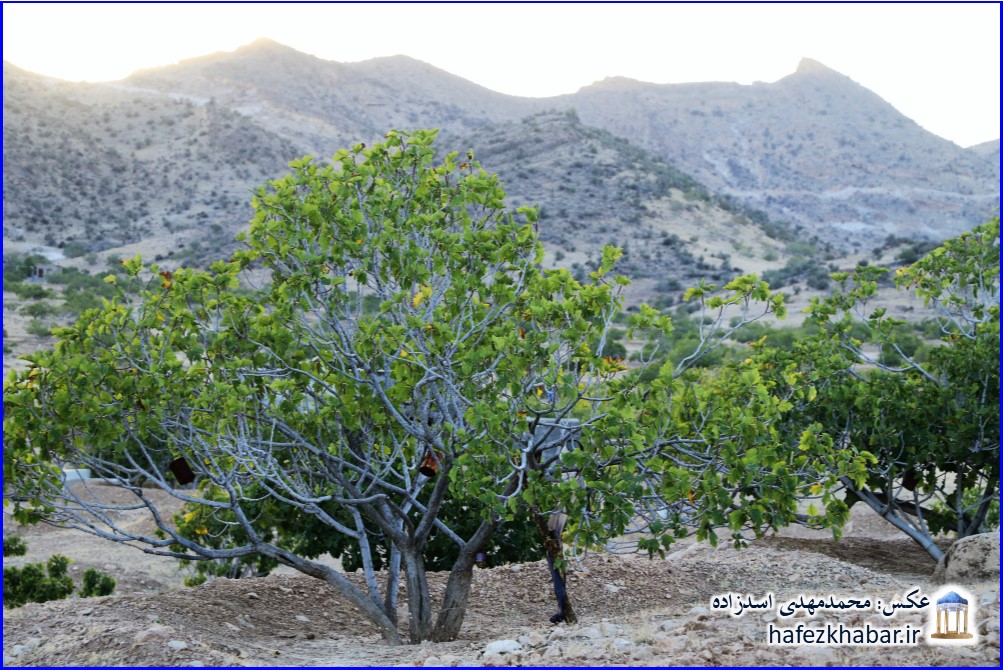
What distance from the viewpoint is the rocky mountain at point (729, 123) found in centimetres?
8806

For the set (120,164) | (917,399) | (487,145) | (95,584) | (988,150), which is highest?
(988,150)

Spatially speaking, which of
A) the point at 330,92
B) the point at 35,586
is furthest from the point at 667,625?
the point at 330,92

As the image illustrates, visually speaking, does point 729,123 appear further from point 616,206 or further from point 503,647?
point 503,647

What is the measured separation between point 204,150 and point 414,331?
6764 centimetres

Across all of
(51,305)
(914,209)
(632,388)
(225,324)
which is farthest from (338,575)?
(914,209)

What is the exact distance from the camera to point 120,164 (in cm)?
6538

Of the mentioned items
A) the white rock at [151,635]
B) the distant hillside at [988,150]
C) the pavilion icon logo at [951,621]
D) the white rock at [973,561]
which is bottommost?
the white rock at [973,561]

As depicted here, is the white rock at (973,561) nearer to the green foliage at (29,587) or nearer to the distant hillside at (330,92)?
the green foliage at (29,587)

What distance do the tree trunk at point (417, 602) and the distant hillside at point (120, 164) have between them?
50.3 m

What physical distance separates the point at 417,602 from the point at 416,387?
5.34 ft

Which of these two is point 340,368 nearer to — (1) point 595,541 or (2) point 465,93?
(1) point 595,541

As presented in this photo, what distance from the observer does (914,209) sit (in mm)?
88500

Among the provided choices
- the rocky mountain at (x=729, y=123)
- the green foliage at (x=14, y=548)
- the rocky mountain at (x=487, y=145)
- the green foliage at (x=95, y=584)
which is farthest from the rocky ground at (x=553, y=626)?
the rocky mountain at (x=729, y=123)

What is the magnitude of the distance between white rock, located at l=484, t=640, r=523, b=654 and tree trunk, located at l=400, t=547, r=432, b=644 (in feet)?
4.24
